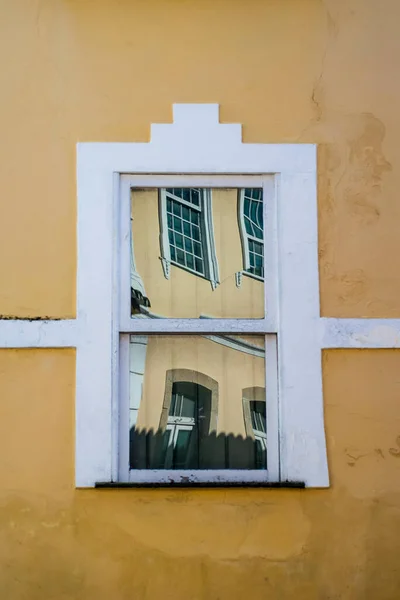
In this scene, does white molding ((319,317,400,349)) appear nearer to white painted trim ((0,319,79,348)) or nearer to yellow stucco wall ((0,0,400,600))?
yellow stucco wall ((0,0,400,600))

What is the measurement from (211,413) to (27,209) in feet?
4.23

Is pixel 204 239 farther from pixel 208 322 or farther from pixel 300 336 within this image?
pixel 300 336

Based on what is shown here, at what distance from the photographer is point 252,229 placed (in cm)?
437

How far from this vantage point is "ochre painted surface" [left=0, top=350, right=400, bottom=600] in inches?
161

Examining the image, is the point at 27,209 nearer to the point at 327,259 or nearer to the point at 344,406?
the point at 327,259

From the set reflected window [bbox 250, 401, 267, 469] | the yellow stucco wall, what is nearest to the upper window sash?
the yellow stucco wall

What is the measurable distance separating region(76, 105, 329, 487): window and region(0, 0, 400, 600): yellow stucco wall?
0.09 m

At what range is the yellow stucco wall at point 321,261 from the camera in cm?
409

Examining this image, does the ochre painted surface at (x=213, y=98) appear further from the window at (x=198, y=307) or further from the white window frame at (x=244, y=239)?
the white window frame at (x=244, y=239)

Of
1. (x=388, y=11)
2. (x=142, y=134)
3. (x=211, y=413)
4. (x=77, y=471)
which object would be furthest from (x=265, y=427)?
(x=388, y=11)

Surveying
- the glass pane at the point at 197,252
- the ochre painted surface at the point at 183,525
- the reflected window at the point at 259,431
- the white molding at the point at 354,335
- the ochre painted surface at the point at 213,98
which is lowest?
the ochre painted surface at the point at 183,525

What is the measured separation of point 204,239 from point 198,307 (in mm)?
330

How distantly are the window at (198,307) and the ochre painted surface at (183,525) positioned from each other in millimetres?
146

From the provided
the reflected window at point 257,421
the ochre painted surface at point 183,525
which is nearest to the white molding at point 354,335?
the ochre painted surface at point 183,525
